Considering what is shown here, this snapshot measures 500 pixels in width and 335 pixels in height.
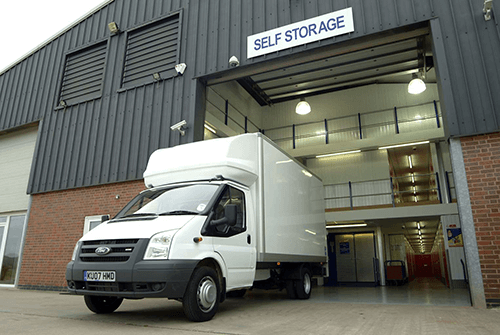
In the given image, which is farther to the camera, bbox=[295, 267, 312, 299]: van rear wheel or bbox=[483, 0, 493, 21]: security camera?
bbox=[295, 267, 312, 299]: van rear wheel

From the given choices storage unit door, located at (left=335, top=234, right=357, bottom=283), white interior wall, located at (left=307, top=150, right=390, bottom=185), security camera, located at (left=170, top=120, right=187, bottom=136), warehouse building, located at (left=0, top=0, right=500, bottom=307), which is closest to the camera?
warehouse building, located at (left=0, top=0, right=500, bottom=307)

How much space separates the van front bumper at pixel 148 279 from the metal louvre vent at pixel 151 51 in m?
8.00

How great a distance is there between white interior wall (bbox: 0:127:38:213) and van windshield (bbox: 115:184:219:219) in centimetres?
917

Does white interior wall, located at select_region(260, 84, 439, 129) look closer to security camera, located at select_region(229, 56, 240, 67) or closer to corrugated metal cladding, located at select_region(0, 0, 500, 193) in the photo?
corrugated metal cladding, located at select_region(0, 0, 500, 193)

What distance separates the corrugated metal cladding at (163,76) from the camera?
7988 mm

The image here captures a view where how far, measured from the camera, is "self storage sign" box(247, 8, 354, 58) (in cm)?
938

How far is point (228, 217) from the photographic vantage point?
17.4 feet

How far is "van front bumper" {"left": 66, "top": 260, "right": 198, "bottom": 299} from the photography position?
4645mm

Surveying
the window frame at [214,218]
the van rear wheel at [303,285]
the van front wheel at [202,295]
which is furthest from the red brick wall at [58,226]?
the van front wheel at [202,295]

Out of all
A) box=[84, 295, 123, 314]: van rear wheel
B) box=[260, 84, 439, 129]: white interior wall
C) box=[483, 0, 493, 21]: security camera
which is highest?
box=[260, 84, 439, 129]: white interior wall

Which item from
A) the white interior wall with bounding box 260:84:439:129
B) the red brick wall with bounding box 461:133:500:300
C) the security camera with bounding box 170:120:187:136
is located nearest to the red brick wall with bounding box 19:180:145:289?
the security camera with bounding box 170:120:187:136

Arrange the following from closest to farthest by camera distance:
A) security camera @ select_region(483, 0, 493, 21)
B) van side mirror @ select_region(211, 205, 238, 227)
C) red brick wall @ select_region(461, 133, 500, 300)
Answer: van side mirror @ select_region(211, 205, 238, 227) → red brick wall @ select_region(461, 133, 500, 300) → security camera @ select_region(483, 0, 493, 21)

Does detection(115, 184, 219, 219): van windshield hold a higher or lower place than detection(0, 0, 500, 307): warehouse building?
lower

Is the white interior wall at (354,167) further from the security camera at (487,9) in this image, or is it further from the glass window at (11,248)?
the glass window at (11,248)
